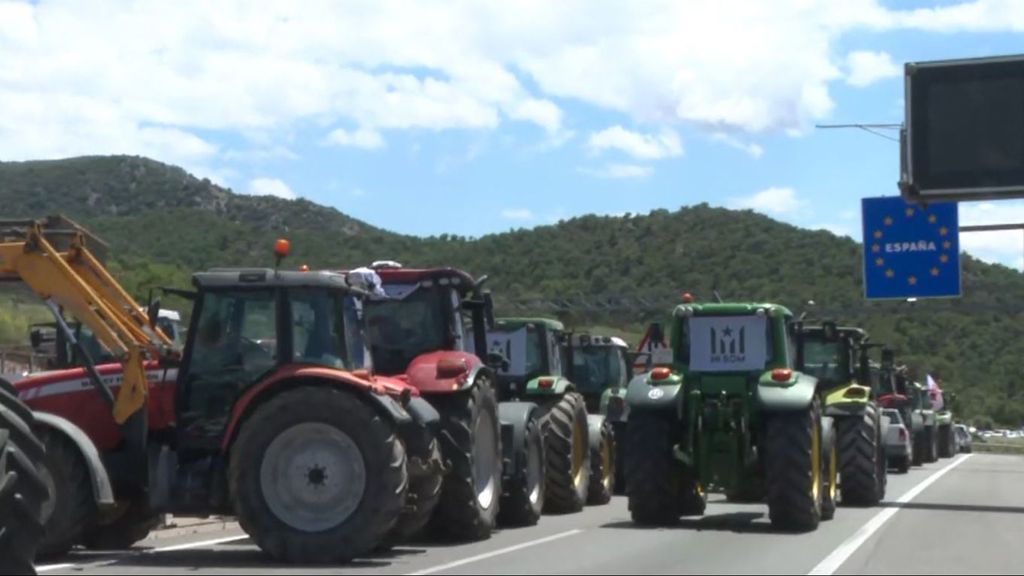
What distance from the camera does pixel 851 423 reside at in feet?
74.7

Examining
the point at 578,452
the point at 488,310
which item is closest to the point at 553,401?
the point at 578,452

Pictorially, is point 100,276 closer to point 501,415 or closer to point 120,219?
point 501,415

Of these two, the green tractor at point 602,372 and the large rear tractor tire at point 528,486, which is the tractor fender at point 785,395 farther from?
the green tractor at point 602,372

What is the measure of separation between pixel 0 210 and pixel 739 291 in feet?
105

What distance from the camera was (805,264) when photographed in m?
72.1

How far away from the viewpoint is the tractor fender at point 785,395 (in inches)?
698

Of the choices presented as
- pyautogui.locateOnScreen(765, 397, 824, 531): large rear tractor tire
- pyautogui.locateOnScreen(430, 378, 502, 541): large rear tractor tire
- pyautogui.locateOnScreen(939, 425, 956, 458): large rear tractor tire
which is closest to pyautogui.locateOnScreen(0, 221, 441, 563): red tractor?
pyautogui.locateOnScreen(430, 378, 502, 541): large rear tractor tire

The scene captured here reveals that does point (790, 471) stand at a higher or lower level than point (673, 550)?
higher

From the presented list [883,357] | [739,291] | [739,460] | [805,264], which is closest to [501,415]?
[739,460]

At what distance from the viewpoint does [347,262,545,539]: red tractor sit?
51.7 ft

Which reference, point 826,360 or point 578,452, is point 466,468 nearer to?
point 578,452

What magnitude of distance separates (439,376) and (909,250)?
16823 mm

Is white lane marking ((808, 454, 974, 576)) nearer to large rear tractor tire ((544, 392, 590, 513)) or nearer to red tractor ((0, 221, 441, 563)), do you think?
red tractor ((0, 221, 441, 563))

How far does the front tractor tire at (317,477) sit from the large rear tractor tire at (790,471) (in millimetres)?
5484
